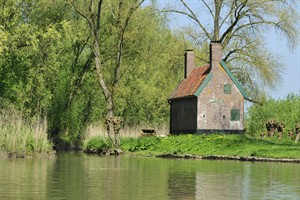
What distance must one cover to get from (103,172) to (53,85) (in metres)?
36.6

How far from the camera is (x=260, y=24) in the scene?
61.2 meters

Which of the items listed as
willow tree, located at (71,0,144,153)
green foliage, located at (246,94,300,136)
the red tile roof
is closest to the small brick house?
the red tile roof

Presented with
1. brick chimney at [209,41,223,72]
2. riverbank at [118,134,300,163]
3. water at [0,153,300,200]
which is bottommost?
water at [0,153,300,200]

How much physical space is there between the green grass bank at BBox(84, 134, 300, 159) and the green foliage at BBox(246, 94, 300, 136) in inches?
322

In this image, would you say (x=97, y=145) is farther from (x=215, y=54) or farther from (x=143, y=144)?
(x=215, y=54)

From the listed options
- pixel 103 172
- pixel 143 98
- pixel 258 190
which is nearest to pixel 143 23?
pixel 143 98

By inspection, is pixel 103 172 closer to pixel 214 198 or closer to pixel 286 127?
pixel 214 198

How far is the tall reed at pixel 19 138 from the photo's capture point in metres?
33.1

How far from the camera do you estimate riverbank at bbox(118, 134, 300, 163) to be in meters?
39.5

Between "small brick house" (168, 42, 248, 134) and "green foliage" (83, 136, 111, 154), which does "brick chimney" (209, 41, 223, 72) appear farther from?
"green foliage" (83, 136, 111, 154)

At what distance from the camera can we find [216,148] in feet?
143

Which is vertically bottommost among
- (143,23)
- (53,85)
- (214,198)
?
(214,198)

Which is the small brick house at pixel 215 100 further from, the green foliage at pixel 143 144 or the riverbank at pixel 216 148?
the green foliage at pixel 143 144

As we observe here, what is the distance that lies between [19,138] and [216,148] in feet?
47.0
